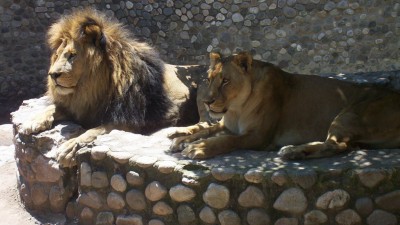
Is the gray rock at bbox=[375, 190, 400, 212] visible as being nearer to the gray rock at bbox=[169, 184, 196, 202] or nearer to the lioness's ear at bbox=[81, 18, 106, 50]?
the gray rock at bbox=[169, 184, 196, 202]

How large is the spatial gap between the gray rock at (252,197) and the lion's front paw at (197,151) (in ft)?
1.63

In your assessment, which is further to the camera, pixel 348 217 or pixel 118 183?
pixel 118 183

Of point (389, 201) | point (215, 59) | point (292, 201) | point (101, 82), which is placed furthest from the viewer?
point (101, 82)

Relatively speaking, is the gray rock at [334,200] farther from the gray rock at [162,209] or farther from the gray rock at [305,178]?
the gray rock at [162,209]

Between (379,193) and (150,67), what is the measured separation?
3.07 m

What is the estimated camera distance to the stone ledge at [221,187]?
367 cm

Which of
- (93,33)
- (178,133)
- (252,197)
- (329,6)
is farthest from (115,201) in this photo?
(329,6)

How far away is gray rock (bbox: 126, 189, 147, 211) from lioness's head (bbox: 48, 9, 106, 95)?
1621mm

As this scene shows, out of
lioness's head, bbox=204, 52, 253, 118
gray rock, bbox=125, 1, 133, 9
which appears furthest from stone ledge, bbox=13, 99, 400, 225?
gray rock, bbox=125, 1, 133, 9

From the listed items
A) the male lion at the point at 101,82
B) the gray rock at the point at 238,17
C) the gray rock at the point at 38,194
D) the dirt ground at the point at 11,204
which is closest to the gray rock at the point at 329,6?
the gray rock at the point at 238,17

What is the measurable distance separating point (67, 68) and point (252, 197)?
2454 millimetres

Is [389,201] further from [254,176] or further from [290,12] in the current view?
[290,12]

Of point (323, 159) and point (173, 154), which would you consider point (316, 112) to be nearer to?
point (323, 159)

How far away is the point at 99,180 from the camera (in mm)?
4500
